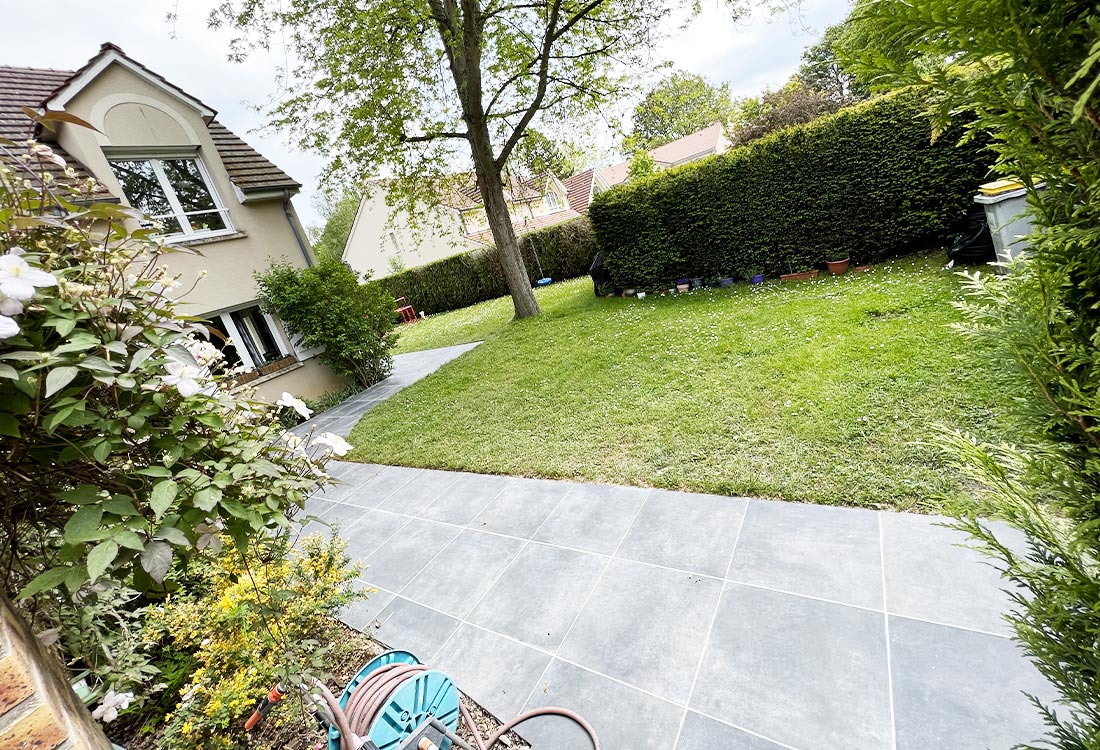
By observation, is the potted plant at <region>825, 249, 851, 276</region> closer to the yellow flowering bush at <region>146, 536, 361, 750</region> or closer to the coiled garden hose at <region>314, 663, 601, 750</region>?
the coiled garden hose at <region>314, 663, 601, 750</region>

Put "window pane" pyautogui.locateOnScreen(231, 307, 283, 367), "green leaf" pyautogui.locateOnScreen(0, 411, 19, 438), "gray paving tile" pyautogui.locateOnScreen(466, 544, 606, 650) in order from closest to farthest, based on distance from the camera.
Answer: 1. "green leaf" pyautogui.locateOnScreen(0, 411, 19, 438)
2. "gray paving tile" pyautogui.locateOnScreen(466, 544, 606, 650)
3. "window pane" pyautogui.locateOnScreen(231, 307, 283, 367)

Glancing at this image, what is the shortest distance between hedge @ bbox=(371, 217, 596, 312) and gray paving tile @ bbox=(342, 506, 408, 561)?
42.7ft

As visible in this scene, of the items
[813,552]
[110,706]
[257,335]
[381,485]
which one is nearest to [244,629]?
[110,706]

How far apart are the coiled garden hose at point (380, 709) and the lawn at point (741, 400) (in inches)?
66.9

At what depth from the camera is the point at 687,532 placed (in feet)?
9.64

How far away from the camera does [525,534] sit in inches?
133

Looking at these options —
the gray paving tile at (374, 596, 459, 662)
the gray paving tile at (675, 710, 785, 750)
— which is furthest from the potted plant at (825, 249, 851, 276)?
the gray paving tile at (374, 596, 459, 662)

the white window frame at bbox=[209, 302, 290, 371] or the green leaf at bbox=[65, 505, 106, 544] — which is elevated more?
the white window frame at bbox=[209, 302, 290, 371]

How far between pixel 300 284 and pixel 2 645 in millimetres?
9098

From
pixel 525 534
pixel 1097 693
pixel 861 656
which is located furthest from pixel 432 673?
pixel 1097 693

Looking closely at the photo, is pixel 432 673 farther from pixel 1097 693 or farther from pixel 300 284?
pixel 300 284

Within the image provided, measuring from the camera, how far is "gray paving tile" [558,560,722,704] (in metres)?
2.11

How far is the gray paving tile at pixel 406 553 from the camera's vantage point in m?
3.36

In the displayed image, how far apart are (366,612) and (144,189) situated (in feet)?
28.7
